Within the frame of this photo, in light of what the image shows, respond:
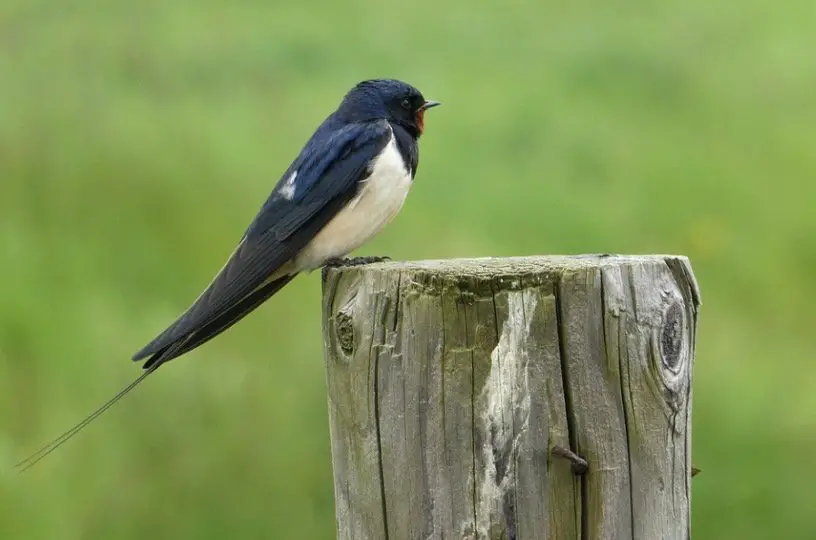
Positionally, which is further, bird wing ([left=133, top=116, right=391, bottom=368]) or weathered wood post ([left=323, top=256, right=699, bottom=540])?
bird wing ([left=133, top=116, right=391, bottom=368])

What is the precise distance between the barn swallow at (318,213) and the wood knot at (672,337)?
4.31ft

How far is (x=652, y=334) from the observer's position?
1752 millimetres

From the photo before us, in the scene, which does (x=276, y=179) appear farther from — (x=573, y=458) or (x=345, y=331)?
(x=573, y=458)

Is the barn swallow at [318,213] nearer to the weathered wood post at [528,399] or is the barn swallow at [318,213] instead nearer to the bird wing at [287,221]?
the bird wing at [287,221]

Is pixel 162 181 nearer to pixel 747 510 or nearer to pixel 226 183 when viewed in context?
pixel 226 183

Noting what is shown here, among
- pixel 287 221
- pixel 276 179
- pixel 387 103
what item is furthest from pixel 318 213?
pixel 276 179

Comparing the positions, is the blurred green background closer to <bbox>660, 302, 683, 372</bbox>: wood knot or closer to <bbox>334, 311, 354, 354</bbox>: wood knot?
<bbox>334, 311, 354, 354</bbox>: wood knot

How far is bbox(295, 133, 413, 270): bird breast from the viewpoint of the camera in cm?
293

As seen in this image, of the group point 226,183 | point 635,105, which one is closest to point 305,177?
point 226,183

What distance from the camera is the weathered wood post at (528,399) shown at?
170 centimetres

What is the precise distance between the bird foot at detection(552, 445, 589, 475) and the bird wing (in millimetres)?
1231

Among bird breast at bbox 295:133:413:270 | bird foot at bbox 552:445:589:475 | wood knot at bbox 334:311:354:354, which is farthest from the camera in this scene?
bird breast at bbox 295:133:413:270

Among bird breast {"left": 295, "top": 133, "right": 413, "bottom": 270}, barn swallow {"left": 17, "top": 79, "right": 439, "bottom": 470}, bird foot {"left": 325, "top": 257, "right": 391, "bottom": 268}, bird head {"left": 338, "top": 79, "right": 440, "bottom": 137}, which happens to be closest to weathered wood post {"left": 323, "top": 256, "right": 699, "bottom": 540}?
bird foot {"left": 325, "top": 257, "right": 391, "bottom": 268}

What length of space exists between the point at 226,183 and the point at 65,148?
0.83 m
